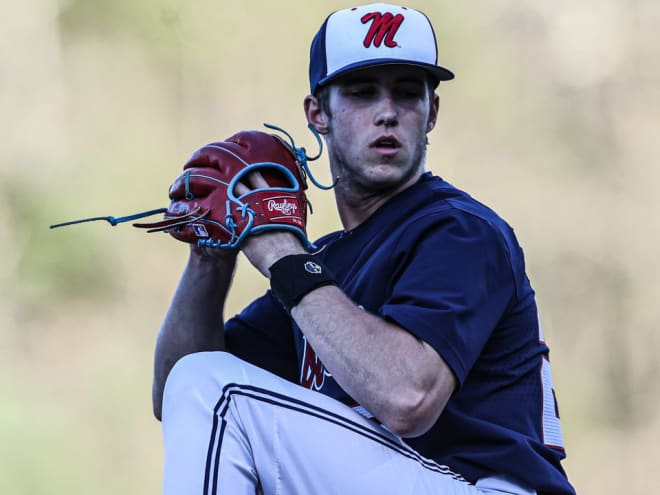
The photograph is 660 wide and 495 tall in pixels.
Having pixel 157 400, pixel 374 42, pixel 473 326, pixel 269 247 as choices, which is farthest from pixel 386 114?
pixel 157 400

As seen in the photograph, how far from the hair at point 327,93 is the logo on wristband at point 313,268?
0.52 m

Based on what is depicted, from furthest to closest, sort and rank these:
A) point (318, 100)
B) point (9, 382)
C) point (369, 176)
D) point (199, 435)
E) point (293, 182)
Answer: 1. point (9, 382)
2. point (318, 100)
3. point (369, 176)
4. point (293, 182)
5. point (199, 435)

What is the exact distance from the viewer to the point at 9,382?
3.48 meters

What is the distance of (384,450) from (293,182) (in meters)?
0.50

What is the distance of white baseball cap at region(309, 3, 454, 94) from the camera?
1903mm

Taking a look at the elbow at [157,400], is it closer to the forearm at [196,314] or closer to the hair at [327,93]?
the forearm at [196,314]

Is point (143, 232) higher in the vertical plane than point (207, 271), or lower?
higher

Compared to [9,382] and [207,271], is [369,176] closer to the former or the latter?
[207,271]

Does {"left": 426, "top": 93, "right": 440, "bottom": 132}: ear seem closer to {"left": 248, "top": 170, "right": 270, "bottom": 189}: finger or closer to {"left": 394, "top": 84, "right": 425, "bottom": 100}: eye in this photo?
{"left": 394, "top": 84, "right": 425, "bottom": 100}: eye

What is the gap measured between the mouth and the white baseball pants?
0.56 m

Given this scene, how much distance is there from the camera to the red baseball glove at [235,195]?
1.66 meters

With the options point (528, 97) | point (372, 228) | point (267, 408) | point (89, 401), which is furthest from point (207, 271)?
point (528, 97)

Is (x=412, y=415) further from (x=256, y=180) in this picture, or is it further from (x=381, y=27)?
(x=381, y=27)

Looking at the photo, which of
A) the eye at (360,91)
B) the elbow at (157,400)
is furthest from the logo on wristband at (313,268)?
the elbow at (157,400)
